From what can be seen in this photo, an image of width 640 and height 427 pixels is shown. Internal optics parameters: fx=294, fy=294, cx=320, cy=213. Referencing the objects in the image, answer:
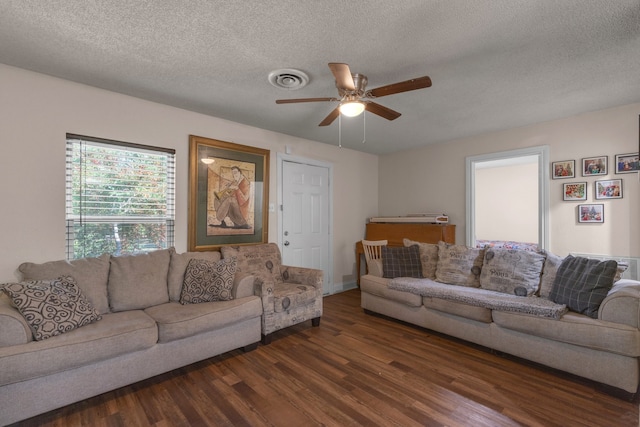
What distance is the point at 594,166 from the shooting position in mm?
3395

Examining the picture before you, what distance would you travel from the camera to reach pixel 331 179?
494 centimetres

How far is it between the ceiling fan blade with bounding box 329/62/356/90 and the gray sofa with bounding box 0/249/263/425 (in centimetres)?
194

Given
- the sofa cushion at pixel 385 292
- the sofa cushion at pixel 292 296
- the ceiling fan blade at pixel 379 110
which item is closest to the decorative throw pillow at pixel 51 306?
the sofa cushion at pixel 292 296

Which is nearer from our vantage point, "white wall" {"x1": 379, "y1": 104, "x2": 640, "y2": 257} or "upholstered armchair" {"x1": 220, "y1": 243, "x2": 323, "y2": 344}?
"upholstered armchair" {"x1": 220, "y1": 243, "x2": 323, "y2": 344}

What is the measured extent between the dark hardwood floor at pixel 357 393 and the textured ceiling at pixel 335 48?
2467mm

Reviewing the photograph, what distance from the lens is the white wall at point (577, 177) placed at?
319 centimetres

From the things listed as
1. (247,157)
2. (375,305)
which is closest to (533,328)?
(375,305)

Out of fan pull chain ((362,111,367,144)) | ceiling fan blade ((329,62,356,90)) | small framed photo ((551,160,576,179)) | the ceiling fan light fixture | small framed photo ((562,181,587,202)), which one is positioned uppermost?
fan pull chain ((362,111,367,144))

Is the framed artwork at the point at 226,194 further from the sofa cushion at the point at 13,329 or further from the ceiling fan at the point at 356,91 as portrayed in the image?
the sofa cushion at the point at 13,329

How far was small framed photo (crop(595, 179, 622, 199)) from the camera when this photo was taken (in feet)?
10.7

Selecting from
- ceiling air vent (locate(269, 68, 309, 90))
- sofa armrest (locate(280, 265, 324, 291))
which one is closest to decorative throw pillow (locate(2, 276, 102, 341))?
sofa armrest (locate(280, 265, 324, 291))

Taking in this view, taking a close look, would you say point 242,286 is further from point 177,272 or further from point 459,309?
point 459,309

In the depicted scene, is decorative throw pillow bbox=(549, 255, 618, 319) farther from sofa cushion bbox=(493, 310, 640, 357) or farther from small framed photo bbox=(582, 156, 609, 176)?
small framed photo bbox=(582, 156, 609, 176)

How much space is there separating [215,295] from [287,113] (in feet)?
6.94
